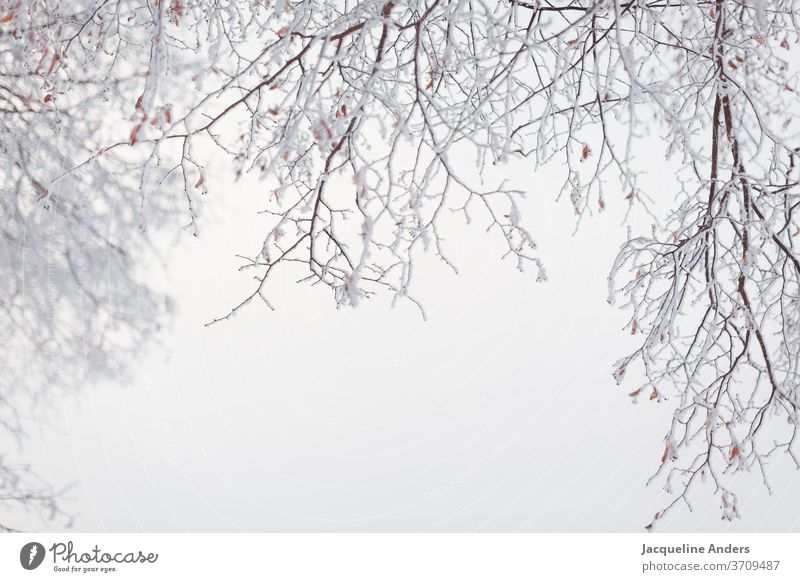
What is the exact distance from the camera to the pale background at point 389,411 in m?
1.80

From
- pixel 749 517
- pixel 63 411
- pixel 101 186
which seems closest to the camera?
pixel 749 517

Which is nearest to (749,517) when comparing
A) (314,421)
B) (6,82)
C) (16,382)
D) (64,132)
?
(314,421)

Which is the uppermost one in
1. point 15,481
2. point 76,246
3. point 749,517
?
point 76,246

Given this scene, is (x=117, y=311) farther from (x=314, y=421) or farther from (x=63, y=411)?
(x=314, y=421)

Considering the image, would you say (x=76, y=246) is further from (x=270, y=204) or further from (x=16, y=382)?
(x=270, y=204)

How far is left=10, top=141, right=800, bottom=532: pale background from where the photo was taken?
1800mm

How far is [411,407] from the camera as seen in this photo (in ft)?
6.21

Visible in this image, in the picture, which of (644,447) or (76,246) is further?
(76,246)

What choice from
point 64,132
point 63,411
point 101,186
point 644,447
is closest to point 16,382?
point 63,411

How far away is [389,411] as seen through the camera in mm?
1895

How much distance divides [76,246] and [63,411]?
0.46 meters

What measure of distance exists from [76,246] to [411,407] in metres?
1.03

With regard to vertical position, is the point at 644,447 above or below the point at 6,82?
below

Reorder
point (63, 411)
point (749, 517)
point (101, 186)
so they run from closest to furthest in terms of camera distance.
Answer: point (749, 517) → point (63, 411) → point (101, 186)
